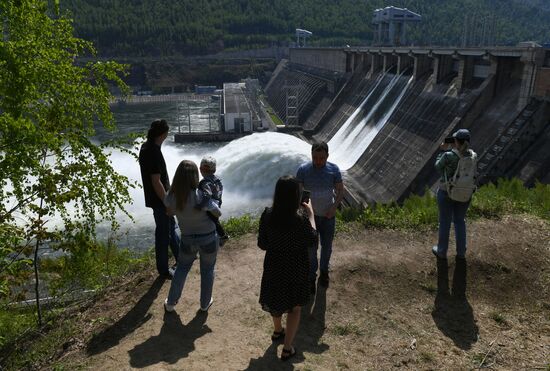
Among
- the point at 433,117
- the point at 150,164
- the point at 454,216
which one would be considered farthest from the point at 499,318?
the point at 433,117

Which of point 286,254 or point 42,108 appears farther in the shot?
point 42,108

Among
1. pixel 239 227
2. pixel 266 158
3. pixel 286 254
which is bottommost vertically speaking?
pixel 266 158

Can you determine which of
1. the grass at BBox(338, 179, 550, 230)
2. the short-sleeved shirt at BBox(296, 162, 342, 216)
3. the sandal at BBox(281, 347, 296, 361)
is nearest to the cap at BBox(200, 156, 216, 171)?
the short-sleeved shirt at BBox(296, 162, 342, 216)

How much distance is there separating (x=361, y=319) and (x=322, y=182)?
5.48 ft

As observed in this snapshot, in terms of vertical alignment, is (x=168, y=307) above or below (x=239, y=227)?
above

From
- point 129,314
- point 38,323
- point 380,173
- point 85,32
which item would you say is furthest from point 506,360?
point 85,32

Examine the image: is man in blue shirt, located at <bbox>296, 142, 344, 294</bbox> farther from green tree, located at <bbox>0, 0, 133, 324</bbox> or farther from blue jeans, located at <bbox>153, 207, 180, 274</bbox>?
green tree, located at <bbox>0, 0, 133, 324</bbox>

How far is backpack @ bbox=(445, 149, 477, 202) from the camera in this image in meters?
5.87

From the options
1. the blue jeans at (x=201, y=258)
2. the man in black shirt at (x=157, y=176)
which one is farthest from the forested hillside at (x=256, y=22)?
the blue jeans at (x=201, y=258)

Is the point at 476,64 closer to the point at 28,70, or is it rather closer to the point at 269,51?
the point at 28,70

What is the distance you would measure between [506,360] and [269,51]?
112 m

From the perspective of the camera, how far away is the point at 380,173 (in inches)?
859

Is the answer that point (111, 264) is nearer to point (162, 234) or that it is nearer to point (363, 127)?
point (162, 234)

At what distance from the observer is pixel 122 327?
528 centimetres
